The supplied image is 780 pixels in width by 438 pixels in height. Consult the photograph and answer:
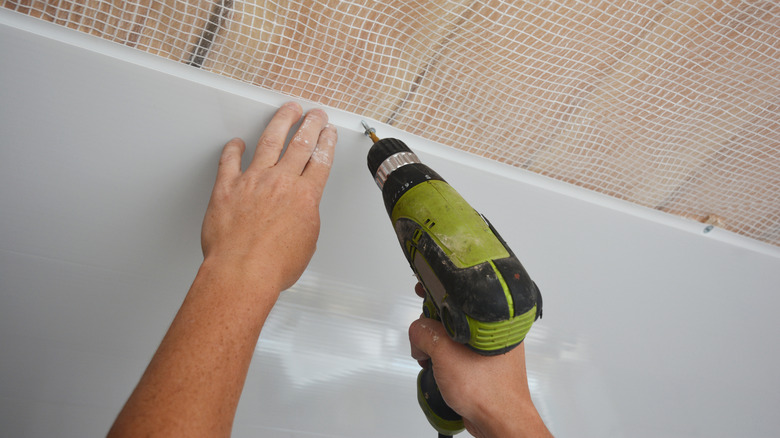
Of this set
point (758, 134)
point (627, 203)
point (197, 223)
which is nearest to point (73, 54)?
point (197, 223)

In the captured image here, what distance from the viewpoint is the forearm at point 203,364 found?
0.37 m

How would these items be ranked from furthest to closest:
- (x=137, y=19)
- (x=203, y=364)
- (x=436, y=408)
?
(x=436, y=408), (x=137, y=19), (x=203, y=364)

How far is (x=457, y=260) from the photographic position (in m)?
0.48

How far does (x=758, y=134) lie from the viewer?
2.31 ft

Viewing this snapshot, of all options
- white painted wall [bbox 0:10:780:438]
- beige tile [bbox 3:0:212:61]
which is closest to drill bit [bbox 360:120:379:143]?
white painted wall [bbox 0:10:780:438]

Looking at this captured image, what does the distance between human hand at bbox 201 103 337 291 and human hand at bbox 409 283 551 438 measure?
0.22 meters

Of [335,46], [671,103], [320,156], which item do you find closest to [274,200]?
[320,156]

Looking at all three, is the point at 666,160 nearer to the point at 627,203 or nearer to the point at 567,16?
the point at 627,203

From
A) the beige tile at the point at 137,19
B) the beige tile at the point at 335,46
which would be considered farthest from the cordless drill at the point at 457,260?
the beige tile at the point at 137,19

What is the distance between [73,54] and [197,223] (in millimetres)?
263

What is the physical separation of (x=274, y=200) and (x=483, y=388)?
36 centimetres

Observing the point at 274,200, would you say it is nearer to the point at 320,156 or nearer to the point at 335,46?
the point at 320,156

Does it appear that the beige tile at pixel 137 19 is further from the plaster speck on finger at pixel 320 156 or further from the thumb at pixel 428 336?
the thumb at pixel 428 336

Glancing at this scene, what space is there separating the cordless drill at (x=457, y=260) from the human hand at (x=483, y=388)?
0.20 ft
